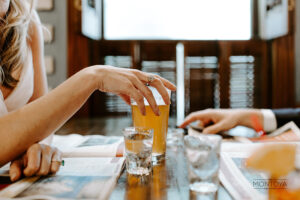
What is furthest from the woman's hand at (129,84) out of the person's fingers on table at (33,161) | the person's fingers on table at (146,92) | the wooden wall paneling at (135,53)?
the wooden wall paneling at (135,53)

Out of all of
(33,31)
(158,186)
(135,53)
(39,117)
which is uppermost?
(135,53)

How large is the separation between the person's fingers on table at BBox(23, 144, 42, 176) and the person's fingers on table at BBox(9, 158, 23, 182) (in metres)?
0.01

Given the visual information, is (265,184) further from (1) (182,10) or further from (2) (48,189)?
(1) (182,10)

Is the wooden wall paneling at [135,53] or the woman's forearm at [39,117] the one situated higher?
the wooden wall paneling at [135,53]

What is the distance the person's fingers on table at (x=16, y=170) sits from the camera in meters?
0.51

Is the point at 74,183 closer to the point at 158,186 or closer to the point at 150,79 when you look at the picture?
the point at 158,186

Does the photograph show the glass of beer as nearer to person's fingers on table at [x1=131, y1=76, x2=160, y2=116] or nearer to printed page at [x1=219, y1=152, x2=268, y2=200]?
person's fingers on table at [x1=131, y1=76, x2=160, y2=116]

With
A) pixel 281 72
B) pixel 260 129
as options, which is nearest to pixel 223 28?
pixel 281 72

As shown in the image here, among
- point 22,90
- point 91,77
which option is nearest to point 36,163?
point 91,77

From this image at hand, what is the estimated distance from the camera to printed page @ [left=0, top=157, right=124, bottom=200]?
43cm

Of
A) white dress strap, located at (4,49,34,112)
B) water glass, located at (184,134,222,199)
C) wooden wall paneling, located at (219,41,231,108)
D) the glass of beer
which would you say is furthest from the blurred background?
water glass, located at (184,134,222,199)

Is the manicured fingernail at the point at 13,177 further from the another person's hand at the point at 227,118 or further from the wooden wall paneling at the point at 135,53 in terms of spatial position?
the wooden wall paneling at the point at 135,53

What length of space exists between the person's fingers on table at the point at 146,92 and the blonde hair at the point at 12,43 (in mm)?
619

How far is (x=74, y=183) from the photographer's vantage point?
1.59 feet
